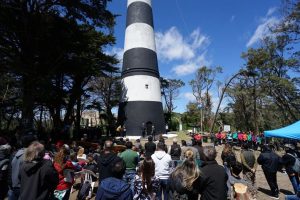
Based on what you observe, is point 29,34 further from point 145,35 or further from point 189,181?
point 189,181

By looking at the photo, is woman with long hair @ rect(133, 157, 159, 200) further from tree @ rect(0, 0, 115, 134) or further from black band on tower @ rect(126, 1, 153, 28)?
black band on tower @ rect(126, 1, 153, 28)

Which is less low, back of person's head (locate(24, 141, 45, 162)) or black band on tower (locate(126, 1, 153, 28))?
black band on tower (locate(126, 1, 153, 28))

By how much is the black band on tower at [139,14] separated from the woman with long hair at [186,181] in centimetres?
2105

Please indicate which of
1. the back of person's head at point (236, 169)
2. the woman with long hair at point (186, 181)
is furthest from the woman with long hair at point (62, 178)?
the back of person's head at point (236, 169)

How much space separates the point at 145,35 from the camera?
907 inches

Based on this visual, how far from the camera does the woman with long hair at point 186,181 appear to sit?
3.67 m

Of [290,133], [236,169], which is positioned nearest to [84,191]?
[236,169]

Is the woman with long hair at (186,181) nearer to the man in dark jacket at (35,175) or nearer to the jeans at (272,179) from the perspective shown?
the man in dark jacket at (35,175)

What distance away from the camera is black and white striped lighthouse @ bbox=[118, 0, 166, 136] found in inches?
878

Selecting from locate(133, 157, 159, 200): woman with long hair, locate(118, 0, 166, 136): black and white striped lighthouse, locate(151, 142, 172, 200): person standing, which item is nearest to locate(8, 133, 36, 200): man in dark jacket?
locate(133, 157, 159, 200): woman with long hair

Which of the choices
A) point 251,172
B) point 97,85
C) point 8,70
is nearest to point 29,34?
point 8,70

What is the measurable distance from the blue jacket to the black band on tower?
69.8 ft

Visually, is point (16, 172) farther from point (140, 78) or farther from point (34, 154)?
point (140, 78)

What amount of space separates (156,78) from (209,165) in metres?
19.8
